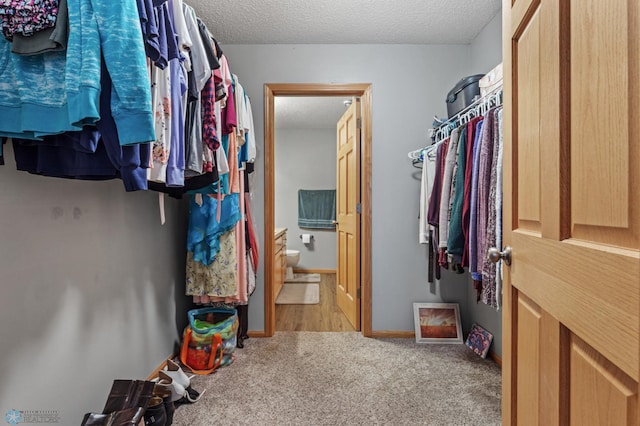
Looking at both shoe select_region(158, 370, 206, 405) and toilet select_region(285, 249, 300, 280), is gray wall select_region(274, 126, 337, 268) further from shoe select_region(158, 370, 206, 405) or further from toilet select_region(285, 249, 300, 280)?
shoe select_region(158, 370, 206, 405)

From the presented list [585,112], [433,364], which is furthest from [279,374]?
[585,112]

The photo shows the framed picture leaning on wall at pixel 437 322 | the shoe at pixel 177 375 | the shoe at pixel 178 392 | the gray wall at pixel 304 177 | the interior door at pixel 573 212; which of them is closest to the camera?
the interior door at pixel 573 212

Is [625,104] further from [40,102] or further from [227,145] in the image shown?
[227,145]

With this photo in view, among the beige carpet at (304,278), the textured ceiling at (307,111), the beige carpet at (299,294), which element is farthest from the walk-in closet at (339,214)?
the beige carpet at (304,278)

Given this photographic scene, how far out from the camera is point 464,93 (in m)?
2.05

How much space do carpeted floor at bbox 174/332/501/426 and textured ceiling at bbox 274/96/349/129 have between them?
107 inches

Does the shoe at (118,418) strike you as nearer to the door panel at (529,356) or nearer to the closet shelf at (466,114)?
the door panel at (529,356)

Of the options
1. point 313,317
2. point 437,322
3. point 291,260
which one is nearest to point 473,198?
point 437,322

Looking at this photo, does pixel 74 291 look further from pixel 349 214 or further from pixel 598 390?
pixel 349 214

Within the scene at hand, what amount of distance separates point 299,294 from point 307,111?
2.45 m

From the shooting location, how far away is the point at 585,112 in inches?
24.3

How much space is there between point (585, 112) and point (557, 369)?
1.76 ft

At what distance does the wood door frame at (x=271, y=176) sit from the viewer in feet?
8.52
